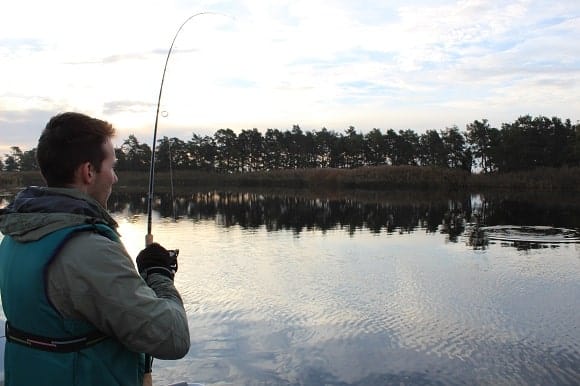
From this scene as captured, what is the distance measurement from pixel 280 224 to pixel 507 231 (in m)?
7.80

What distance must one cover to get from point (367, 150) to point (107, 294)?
229ft

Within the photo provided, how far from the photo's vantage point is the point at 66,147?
63.7 inches

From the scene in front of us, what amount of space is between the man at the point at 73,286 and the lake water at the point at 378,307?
405 centimetres

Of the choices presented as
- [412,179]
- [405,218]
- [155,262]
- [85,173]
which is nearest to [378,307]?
[155,262]

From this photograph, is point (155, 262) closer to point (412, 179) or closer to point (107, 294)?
point (107, 294)

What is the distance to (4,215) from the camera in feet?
5.28

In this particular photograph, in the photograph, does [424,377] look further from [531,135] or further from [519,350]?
[531,135]

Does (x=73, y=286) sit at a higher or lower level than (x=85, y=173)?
lower

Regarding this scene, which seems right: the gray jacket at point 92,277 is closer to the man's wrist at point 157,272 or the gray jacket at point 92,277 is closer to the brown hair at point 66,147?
the brown hair at point 66,147

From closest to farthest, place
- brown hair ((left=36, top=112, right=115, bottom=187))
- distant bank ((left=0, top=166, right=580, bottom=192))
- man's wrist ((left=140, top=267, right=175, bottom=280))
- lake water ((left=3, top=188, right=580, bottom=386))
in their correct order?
brown hair ((left=36, top=112, right=115, bottom=187)), man's wrist ((left=140, top=267, right=175, bottom=280)), lake water ((left=3, top=188, right=580, bottom=386)), distant bank ((left=0, top=166, right=580, bottom=192))

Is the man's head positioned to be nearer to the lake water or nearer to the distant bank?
the lake water

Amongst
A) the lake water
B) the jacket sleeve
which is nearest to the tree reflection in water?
the lake water

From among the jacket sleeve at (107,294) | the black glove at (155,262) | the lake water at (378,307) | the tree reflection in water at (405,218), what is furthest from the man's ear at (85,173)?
the tree reflection in water at (405,218)

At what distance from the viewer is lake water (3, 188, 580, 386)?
569 centimetres
